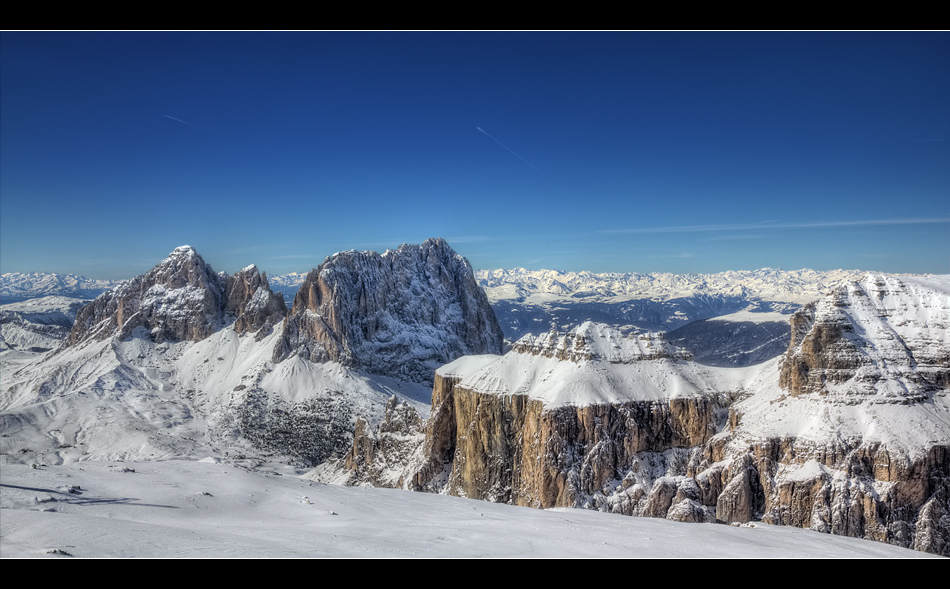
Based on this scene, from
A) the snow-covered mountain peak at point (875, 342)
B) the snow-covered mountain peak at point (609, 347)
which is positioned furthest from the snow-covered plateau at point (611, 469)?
the snow-covered mountain peak at point (609, 347)

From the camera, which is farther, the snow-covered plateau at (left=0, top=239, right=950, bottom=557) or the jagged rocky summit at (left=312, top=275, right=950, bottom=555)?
the jagged rocky summit at (left=312, top=275, right=950, bottom=555)

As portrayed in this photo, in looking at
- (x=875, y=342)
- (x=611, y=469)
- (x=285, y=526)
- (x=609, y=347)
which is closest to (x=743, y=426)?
(x=611, y=469)

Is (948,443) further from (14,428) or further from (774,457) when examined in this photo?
(14,428)

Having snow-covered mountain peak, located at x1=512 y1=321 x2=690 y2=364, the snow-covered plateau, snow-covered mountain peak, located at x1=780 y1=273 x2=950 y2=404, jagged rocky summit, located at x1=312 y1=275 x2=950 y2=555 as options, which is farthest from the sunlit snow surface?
snow-covered mountain peak, located at x1=512 y1=321 x2=690 y2=364

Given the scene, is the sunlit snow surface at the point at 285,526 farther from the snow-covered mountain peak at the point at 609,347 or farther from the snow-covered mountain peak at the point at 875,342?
the snow-covered mountain peak at the point at 609,347

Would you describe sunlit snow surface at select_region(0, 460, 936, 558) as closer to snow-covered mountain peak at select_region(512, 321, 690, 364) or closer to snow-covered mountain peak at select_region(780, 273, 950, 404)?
snow-covered mountain peak at select_region(780, 273, 950, 404)
